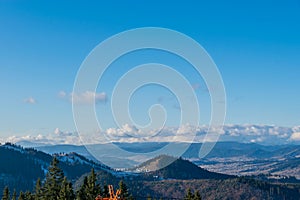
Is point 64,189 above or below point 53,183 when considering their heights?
below

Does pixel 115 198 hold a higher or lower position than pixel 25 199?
higher

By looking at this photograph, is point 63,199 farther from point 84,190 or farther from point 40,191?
point 40,191

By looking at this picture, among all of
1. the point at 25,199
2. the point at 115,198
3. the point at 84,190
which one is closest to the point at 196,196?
the point at 84,190

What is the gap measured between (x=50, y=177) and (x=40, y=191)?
917 cm

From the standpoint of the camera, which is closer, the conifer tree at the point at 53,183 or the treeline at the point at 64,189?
the treeline at the point at 64,189

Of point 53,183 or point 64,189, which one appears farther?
point 53,183

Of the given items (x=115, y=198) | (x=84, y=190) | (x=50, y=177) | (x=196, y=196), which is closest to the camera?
(x=115, y=198)

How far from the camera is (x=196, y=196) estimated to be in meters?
105

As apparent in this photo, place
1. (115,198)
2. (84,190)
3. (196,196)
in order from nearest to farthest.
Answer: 1. (115,198)
2. (196,196)
3. (84,190)

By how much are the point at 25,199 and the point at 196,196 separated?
57187 millimetres

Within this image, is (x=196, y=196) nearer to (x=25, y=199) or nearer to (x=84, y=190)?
(x=84, y=190)

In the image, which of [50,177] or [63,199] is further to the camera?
[50,177]

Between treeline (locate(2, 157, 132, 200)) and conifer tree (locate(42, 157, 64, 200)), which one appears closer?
treeline (locate(2, 157, 132, 200))

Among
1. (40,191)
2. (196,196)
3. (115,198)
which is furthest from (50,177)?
(115,198)
